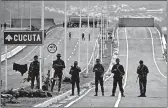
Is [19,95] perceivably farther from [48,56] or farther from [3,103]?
[48,56]

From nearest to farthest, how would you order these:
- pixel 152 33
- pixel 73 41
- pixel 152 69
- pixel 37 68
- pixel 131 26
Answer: pixel 37 68
pixel 152 69
pixel 73 41
pixel 152 33
pixel 131 26

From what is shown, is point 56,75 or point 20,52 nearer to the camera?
point 56,75

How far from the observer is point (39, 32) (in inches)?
1014

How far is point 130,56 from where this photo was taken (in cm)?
8150

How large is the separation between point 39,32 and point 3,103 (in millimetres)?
5471

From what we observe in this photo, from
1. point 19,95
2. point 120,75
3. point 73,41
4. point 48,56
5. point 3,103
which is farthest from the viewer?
point 73,41

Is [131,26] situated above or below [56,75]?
above

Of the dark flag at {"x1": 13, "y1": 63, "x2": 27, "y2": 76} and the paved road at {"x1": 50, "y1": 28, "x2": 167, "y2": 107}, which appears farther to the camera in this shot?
the paved road at {"x1": 50, "y1": 28, "x2": 167, "y2": 107}

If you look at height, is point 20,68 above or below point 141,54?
below

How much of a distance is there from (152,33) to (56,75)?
82876mm

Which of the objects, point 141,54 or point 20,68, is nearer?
point 20,68

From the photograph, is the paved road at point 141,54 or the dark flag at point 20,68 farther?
the paved road at point 141,54

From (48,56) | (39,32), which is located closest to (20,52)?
(48,56)

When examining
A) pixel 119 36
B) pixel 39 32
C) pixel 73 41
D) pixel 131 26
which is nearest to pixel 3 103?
pixel 39 32
